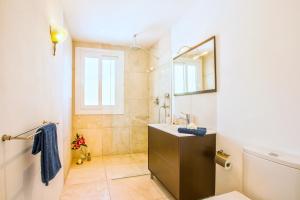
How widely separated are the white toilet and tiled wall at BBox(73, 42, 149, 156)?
2.77m

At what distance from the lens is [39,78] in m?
1.41

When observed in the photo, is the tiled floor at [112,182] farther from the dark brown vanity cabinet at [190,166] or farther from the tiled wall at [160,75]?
the tiled wall at [160,75]

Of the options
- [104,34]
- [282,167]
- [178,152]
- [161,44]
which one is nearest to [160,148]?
[178,152]

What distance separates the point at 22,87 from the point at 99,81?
266cm

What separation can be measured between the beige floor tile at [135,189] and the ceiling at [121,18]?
2.41 m

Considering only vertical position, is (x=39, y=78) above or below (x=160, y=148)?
above

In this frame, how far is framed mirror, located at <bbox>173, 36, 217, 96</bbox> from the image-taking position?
198 cm

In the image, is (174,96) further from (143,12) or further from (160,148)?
(143,12)

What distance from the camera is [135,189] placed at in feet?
7.78

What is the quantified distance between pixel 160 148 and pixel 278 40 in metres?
1.63

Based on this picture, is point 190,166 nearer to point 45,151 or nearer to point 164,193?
point 164,193

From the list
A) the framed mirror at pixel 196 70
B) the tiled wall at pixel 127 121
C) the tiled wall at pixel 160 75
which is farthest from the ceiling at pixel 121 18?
the framed mirror at pixel 196 70

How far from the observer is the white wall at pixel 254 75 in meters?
1.21

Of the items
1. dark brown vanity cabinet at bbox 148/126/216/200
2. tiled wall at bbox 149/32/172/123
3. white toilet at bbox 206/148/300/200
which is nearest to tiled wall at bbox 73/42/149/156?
tiled wall at bbox 149/32/172/123
